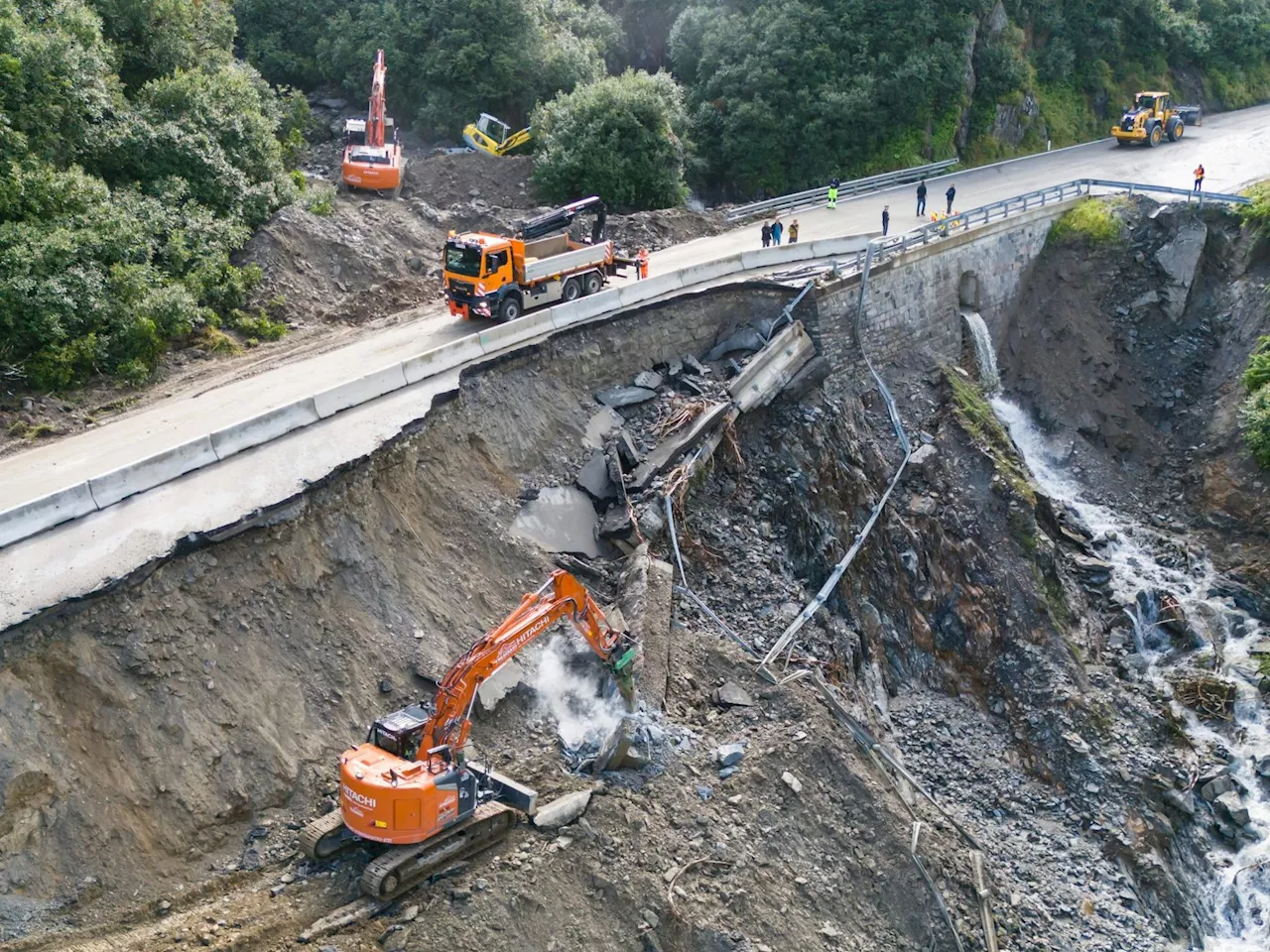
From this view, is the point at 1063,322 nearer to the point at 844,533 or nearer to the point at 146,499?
the point at 844,533

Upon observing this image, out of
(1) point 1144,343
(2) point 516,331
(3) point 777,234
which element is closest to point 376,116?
(3) point 777,234

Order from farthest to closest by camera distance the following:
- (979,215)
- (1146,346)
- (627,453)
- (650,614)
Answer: (1146,346), (979,215), (627,453), (650,614)

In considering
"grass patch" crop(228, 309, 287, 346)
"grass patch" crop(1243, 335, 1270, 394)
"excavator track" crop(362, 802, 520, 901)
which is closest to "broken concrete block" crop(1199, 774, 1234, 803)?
"grass patch" crop(1243, 335, 1270, 394)

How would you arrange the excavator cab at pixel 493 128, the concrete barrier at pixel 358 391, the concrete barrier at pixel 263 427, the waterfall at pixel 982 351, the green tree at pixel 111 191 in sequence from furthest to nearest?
the excavator cab at pixel 493 128 → the waterfall at pixel 982 351 → the green tree at pixel 111 191 → the concrete barrier at pixel 358 391 → the concrete barrier at pixel 263 427

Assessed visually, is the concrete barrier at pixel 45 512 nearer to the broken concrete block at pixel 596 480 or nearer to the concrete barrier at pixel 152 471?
the concrete barrier at pixel 152 471

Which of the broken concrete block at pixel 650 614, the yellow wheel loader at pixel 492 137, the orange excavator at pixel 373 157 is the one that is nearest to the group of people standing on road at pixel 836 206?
the yellow wheel loader at pixel 492 137

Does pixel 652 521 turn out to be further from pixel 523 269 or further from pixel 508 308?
pixel 523 269
